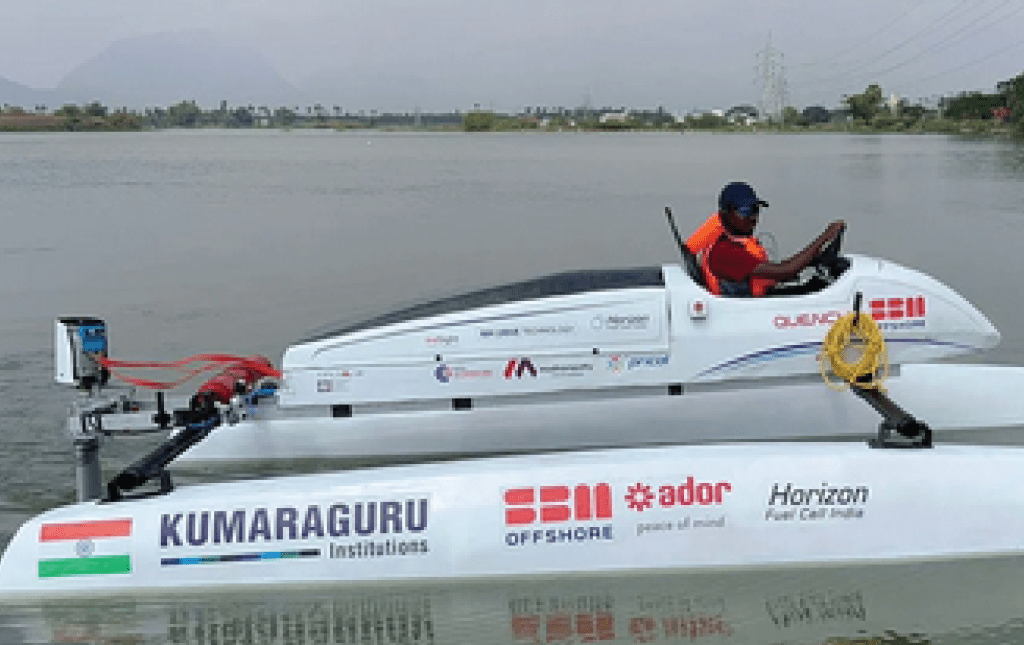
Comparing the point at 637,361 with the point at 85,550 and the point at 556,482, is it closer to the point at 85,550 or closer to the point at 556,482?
the point at 556,482

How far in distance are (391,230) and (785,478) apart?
64.4 ft

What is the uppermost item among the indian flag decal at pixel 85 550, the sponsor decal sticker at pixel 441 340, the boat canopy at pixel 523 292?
the boat canopy at pixel 523 292

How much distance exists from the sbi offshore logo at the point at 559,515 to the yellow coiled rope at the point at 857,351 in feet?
6.32

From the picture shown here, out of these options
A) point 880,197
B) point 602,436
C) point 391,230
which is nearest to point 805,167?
point 880,197

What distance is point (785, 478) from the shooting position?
6.73 m

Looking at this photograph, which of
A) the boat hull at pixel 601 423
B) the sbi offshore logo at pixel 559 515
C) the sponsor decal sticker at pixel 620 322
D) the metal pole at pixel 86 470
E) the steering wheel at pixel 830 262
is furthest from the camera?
the boat hull at pixel 601 423

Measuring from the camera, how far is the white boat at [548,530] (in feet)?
21.8

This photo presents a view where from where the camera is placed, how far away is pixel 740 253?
8.18m

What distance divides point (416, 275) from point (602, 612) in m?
12.7

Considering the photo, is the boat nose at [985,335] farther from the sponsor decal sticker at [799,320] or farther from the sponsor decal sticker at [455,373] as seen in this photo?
the sponsor decal sticker at [455,373]

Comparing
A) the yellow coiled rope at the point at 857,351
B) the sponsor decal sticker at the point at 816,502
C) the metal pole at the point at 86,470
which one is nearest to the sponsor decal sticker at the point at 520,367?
the sponsor decal sticker at the point at 816,502

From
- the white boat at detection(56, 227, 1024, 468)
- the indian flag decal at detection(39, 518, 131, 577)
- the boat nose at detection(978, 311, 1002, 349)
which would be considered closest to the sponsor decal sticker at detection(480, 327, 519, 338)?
the white boat at detection(56, 227, 1024, 468)

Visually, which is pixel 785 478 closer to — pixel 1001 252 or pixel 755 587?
pixel 755 587

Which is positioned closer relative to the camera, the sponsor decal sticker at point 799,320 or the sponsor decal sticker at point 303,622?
the sponsor decal sticker at point 303,622
